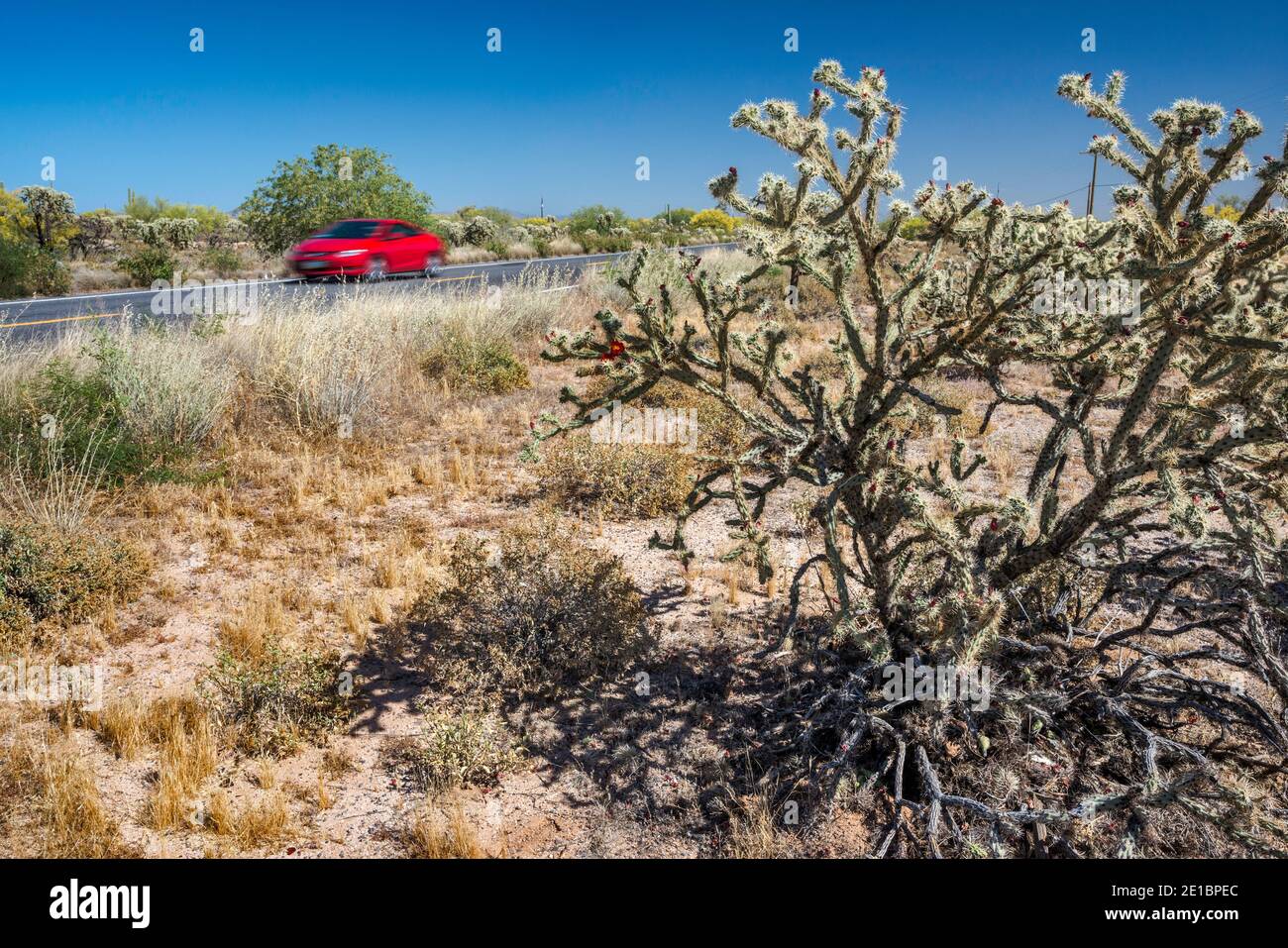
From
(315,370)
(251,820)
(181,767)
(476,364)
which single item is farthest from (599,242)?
(251,820)

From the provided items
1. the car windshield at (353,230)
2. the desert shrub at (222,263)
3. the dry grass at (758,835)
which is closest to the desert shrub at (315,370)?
the dry grass at (758,835)

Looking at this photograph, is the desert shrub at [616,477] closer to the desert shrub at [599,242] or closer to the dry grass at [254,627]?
the dry grass at [254,627]

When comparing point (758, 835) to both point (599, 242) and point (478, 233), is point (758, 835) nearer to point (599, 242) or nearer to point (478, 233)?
point (599, 242)

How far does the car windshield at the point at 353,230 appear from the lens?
58.2 ft

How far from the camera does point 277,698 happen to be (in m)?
3.63

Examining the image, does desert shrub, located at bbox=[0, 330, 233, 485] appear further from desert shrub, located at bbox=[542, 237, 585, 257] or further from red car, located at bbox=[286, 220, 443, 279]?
desert shrub, located at bbox=[542, 237, 585, 257]

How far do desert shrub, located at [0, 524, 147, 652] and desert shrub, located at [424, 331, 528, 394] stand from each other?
15.6 ft

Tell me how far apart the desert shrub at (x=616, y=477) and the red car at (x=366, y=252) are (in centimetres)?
1246

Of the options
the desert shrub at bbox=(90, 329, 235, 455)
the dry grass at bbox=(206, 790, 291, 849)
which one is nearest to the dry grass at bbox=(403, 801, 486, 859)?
the dry grass at bbox=(206, 790, 291, 849)

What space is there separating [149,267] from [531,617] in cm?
1953

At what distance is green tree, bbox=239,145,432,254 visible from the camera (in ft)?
71.8

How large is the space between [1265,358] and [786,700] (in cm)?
237
